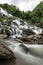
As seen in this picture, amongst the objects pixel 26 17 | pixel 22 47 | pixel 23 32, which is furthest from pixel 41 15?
pixel 22 47

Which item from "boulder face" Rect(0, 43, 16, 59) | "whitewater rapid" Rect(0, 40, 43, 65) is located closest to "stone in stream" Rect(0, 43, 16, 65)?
"boulder face" Rect(0, 43, 16, 59)

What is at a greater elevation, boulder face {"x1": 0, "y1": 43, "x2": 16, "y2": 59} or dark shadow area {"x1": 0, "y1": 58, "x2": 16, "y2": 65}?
boulder face {"x1": 0, "y1": 43, "x2": 16, "y2": 59}

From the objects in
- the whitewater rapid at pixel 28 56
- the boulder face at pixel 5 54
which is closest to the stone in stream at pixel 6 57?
the boulder face at pixel 5 54

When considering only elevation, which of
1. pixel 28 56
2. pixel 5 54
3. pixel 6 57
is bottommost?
pixel 28 56

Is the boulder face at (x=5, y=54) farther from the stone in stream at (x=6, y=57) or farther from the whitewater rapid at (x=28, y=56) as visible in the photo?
the whitewater rapid at (x=28, y=56)

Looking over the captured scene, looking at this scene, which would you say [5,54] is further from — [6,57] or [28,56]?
[28,56]

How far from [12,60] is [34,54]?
3694 millimetres

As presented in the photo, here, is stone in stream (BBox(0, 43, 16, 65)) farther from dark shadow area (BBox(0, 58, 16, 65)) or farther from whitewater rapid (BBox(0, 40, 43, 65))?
whitewater rapid (BBox(0, 40, 43, 65))

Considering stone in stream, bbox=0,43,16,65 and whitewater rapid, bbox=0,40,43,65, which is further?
whitewater rapid, bbox=0,40,43,65

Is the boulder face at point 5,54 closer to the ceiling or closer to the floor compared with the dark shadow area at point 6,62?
closer to the ceiling

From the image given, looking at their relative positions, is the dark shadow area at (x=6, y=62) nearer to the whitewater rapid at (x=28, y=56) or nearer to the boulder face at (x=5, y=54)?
the boulder face at (x=5, y=54)

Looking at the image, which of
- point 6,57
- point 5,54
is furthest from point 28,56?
point 5,54

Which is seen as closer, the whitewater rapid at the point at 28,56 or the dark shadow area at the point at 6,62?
the dark shadow area at the point at 6,62

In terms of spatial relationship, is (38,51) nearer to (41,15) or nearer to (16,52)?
(16,52)
